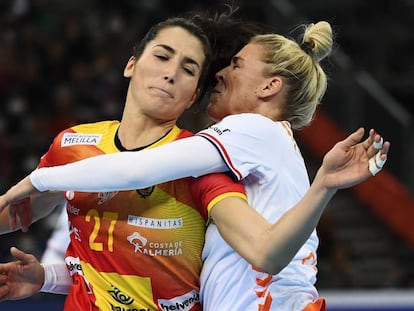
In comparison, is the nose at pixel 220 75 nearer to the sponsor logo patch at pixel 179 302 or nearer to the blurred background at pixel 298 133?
the sponsor logo patch at pixel 179 302

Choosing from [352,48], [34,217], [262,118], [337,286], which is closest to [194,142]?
[262,118]

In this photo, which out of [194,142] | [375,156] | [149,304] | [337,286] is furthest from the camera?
[337,286]

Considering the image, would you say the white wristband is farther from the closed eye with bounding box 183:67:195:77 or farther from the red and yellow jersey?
the closed eye with bounding box 183:67:195:77

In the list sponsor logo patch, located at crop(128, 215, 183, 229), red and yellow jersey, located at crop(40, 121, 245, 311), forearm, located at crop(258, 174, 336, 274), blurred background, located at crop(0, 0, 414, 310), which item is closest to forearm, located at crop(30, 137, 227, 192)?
red and yellow jersey, located at crop(40, 121, 245, 311)

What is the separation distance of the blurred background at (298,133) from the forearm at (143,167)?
4930mm

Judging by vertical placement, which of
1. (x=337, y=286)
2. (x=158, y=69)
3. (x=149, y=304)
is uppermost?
(x=158, y=69)

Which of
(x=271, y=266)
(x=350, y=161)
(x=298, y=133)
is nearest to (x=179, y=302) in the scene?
(x=271, y=266)

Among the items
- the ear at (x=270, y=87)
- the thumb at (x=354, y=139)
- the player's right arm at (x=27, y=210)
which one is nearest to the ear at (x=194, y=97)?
the ear at (x=270, y=87)

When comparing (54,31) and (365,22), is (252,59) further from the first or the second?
(365,22)

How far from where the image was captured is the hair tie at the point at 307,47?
3.31m

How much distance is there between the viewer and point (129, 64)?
3.34m

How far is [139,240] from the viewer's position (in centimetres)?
304

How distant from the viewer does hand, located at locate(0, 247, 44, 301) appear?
333cm

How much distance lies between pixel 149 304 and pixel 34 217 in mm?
593
